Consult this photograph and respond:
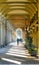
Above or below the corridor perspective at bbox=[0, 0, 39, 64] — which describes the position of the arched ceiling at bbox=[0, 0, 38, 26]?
above

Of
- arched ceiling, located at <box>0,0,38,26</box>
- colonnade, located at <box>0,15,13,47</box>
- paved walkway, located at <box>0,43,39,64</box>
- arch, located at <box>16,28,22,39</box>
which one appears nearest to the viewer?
paved walkway, located at <box>0,43,39,64</box>

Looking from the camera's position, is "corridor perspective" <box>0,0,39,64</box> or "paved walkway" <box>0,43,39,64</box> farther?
"corridor perspective" <box>0,0,39,64</box>

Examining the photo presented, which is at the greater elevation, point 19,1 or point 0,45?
point 19,1

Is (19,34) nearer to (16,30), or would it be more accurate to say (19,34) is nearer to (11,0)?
(16,30)

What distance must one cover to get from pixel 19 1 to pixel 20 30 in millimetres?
47150

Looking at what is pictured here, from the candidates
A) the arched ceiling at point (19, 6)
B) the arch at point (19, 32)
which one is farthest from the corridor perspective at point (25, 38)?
the arch at point (19, 32)

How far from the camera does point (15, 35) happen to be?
73.6 m

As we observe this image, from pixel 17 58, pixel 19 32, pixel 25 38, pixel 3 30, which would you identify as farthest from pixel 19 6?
Answer: pixel 19 32

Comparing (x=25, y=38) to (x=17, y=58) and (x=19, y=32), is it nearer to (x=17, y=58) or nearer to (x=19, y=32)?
(x=17, y=58)

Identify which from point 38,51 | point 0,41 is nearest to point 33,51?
point 38,51

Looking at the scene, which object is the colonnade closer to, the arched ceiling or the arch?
the arched ceiling

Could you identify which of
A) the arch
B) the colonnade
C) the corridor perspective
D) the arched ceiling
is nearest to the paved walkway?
the corridor perspective

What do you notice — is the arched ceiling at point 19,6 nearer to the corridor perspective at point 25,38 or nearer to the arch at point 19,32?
the corridor perspective at point 25,38

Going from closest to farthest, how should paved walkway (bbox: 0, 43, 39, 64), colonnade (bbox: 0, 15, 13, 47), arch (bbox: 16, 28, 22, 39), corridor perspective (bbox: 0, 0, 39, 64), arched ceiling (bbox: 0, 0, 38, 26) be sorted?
1. paved walkway (bbox: 0, 43, 39, 64)
2. corridor perspective (bbox: 0, 0, 39, 64)
3. arched ceiling (bbox: 0, 0, 38, 26)
4. colonnade (bbox: 0, 15, 13, 47)
5. arch (bbox: 16, 28, 22, 39)
